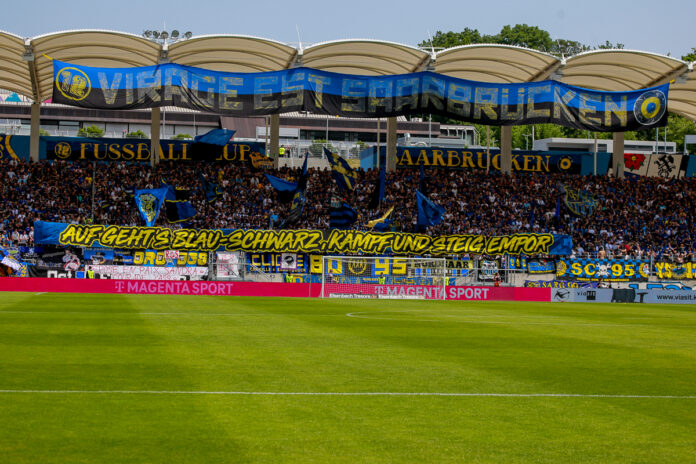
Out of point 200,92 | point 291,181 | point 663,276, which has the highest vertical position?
point 200,92

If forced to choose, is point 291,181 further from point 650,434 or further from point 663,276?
point 650,434

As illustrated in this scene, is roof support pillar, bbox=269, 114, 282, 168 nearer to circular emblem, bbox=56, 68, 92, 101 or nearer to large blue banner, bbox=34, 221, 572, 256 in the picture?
large blue banner, bbox=34, 221, 572, 256

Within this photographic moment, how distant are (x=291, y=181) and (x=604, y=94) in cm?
2139

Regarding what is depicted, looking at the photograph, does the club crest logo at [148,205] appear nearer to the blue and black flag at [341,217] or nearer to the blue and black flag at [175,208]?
the blue and black flag at [175,208]

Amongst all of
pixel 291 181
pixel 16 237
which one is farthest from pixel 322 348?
pixel 291 181

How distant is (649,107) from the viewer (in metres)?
53.5

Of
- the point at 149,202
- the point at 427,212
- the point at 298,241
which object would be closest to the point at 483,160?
the point at 427,212

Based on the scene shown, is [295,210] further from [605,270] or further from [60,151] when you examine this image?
[60,151]

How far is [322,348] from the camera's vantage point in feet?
52.6

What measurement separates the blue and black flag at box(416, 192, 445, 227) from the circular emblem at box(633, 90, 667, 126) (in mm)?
14343

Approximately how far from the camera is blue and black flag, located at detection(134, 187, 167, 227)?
50844 mm

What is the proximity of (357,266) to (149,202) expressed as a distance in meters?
17.1

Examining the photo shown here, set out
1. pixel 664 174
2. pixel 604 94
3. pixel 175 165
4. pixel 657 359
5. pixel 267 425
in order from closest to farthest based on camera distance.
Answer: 1. pixel 267 425
2. pixel 657 359
3. pixel 604 94
4. pixel 175 165
5. pixel 664 174

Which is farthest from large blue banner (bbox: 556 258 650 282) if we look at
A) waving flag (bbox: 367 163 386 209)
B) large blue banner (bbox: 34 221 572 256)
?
waving flag (bbox: 367 163 386 209)
